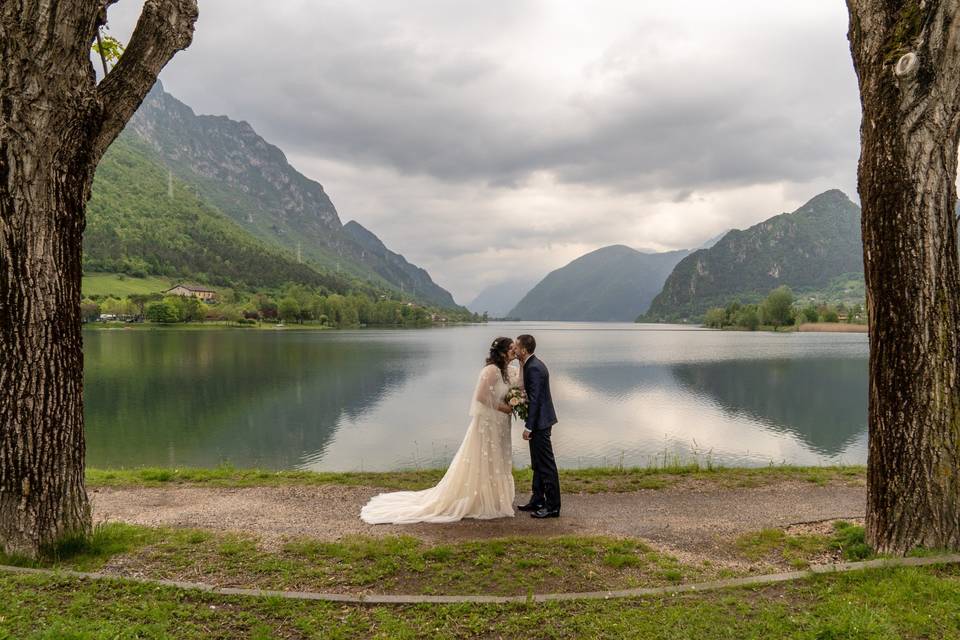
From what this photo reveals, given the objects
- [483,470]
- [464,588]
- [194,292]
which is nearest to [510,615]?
[464,588]

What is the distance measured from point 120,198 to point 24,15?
219359mm

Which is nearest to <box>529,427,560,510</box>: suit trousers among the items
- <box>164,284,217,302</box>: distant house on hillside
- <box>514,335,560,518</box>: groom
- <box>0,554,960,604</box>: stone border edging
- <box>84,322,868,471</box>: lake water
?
<box>514,335,560,518</box>: groom

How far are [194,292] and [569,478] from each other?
15606 cm

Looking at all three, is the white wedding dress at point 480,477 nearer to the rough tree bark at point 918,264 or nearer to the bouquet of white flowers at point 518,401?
the bouquet of white flowers at point 518,401

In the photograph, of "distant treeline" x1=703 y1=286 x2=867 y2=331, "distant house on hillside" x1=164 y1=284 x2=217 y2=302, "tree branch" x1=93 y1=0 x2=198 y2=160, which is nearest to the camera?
"tree branch" x1=93 y1=0 x2=198 y2=160

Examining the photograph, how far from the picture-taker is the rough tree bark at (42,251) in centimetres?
573

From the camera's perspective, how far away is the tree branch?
20.7ft

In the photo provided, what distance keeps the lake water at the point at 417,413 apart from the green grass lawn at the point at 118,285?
95055 millimetres

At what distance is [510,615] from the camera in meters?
4.91

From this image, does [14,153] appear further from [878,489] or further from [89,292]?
[89,292]

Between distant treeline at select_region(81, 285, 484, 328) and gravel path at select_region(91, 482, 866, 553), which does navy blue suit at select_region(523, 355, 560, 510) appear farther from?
distant treeline at select_region(81, 285, 484, 328)

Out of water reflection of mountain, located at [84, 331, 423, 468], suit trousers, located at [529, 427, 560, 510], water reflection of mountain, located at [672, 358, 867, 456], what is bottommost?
water reflection of mountain, located at [672, 358, 867, 456]

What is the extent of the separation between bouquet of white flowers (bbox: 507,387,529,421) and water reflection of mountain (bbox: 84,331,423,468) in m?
12.2

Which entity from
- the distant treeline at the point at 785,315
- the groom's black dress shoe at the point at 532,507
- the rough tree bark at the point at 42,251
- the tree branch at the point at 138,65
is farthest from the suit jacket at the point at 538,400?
the distant treeline at the point at 785,315
